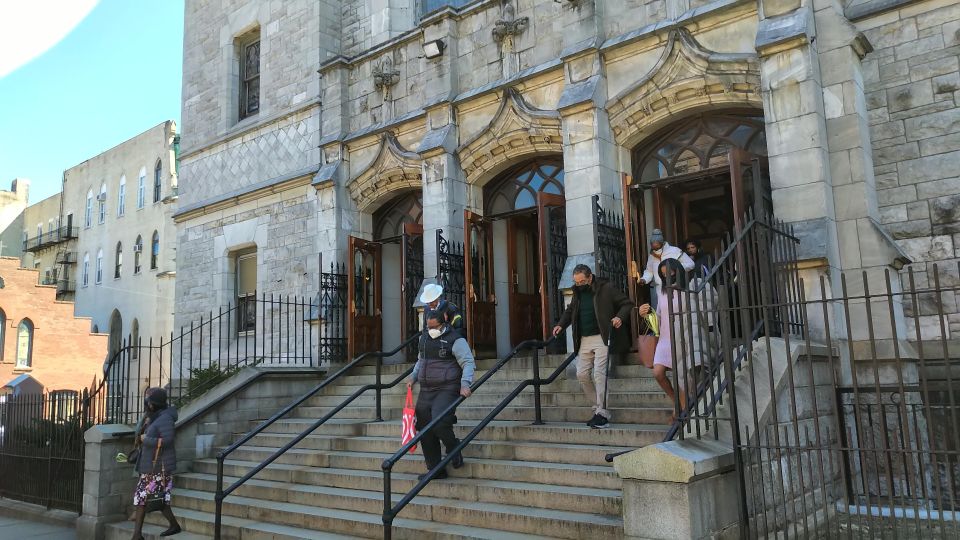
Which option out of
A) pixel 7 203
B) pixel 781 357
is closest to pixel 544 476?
pixel 781 357

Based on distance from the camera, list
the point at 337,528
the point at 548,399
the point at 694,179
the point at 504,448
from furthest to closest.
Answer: the point at 694,179 → the point at 548,399 → the point at 504,448 → the point at 337,528

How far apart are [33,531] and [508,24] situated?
9.61 m

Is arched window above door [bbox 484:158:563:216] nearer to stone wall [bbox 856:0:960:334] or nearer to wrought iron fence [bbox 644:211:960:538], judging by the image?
wrought iron fence [bbox 644:211:960:538]

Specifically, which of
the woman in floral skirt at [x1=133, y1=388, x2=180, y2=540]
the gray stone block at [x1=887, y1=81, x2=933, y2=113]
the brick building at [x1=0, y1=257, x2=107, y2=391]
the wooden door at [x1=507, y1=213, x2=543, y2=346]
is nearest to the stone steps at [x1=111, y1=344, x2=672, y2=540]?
the woman in floral skirt at [x1=133, y1=388, x2=180, y2=540]

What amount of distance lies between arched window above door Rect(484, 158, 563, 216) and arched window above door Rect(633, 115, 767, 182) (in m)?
1.52

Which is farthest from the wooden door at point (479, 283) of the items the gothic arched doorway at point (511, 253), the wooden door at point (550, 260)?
the wooden door at point (550, 260)

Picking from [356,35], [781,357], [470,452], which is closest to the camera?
[781,357]

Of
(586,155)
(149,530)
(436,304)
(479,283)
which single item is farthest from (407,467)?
(586,155)

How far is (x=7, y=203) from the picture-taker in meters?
49.2

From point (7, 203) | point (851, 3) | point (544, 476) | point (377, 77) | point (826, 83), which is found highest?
point (7, 203)

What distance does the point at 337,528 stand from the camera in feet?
23.4

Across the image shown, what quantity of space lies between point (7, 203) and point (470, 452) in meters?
52.2

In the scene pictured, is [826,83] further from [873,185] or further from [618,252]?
[618,252]

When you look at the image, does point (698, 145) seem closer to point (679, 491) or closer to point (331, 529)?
point (679, 491)
